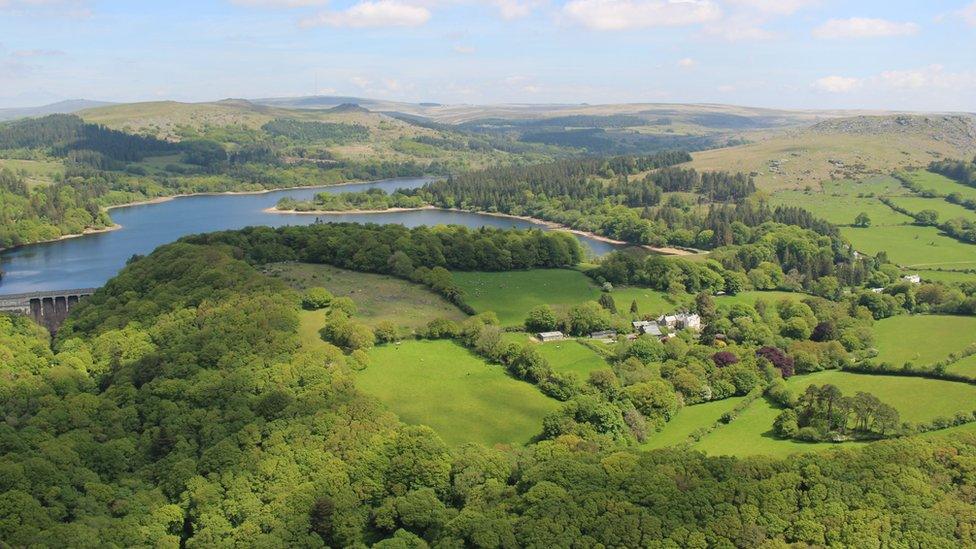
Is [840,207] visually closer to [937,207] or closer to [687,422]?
[937,207]

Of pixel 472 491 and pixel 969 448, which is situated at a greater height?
pixel 969 448

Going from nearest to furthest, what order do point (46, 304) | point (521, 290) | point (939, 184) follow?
point (521, 290), point (46, 304), point (939, 184)

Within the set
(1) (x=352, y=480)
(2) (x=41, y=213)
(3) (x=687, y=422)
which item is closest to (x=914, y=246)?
(3) (x=687, y=422)

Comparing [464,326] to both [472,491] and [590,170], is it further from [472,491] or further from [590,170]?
[590,170]

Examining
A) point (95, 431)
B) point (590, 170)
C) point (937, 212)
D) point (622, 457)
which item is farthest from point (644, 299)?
point (590, 170)

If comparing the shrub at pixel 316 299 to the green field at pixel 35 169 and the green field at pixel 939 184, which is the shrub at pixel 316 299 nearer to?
the green field at pixel 939 184

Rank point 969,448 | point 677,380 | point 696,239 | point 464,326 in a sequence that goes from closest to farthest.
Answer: point 969,448 → point 677,380 → point 464,326 → point 696,239

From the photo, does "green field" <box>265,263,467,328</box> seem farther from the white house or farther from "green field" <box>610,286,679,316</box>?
"green field" <box>610,286,679,316</box>
